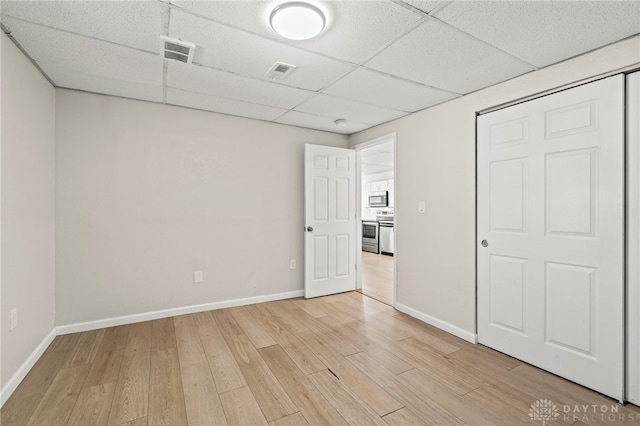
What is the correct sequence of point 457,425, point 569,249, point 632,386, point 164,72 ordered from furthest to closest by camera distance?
point 164,72, point 569,249, point 632,386, point 457,425

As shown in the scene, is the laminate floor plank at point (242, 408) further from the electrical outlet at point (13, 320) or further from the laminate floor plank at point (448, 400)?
the electrical outlet at point (13, 320)

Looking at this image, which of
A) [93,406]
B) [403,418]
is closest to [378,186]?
[403,418]

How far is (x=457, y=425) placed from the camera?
172 centimetres

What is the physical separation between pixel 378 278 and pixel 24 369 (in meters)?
4.39

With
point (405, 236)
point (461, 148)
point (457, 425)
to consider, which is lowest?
point (457, 425)

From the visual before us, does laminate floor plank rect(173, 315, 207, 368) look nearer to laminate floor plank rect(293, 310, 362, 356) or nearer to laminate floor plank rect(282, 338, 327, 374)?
laminate floor plank rect(282, 338, 327, 374)

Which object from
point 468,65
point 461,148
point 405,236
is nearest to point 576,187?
point 461,148

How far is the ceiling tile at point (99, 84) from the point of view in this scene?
246cm

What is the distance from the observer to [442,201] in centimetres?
313

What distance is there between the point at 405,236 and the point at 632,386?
6.85ft

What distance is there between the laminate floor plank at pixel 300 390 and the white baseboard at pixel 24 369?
5.36 ft

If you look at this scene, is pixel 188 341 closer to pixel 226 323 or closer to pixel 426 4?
pixel 226 323

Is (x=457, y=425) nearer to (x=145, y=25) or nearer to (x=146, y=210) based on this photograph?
(x=145, y=25)

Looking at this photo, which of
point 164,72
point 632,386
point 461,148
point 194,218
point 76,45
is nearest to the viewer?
point 632,386
